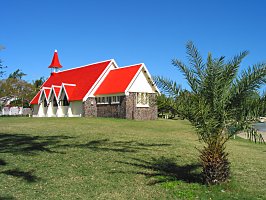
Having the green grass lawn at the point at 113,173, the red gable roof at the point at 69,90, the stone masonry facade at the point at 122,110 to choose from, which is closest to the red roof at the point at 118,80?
the stone masonry facade at the point at 122,110

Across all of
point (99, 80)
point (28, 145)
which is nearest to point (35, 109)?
point (99, 80)

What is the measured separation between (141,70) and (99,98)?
18.9ft

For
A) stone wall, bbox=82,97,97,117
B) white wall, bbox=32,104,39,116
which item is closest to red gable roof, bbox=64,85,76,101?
stone wall, bbox=82,97,97,117

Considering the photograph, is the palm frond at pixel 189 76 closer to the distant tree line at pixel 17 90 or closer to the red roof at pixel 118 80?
the red roof at pixel 118 80

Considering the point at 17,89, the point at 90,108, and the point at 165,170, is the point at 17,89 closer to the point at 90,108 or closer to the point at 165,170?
the point at 90,108

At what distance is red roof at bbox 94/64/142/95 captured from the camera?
31.2m

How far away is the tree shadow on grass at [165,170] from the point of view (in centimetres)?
767

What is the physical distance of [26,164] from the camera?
8.68 metres

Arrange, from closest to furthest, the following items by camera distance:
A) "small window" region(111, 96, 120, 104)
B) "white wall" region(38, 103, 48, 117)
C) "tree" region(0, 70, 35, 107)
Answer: "small window" region(111, 96, 120, 104)
"white wall" region(38, 103, 48, 117)
"tree" region(0, 70, 35, 107)

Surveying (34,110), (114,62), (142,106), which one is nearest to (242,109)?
(142,106)

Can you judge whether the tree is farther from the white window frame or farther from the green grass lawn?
the green grass lawn

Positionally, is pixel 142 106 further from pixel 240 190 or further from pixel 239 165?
pixel 240 190

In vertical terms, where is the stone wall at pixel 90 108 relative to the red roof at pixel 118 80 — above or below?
below

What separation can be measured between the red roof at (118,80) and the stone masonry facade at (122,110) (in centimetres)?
114
